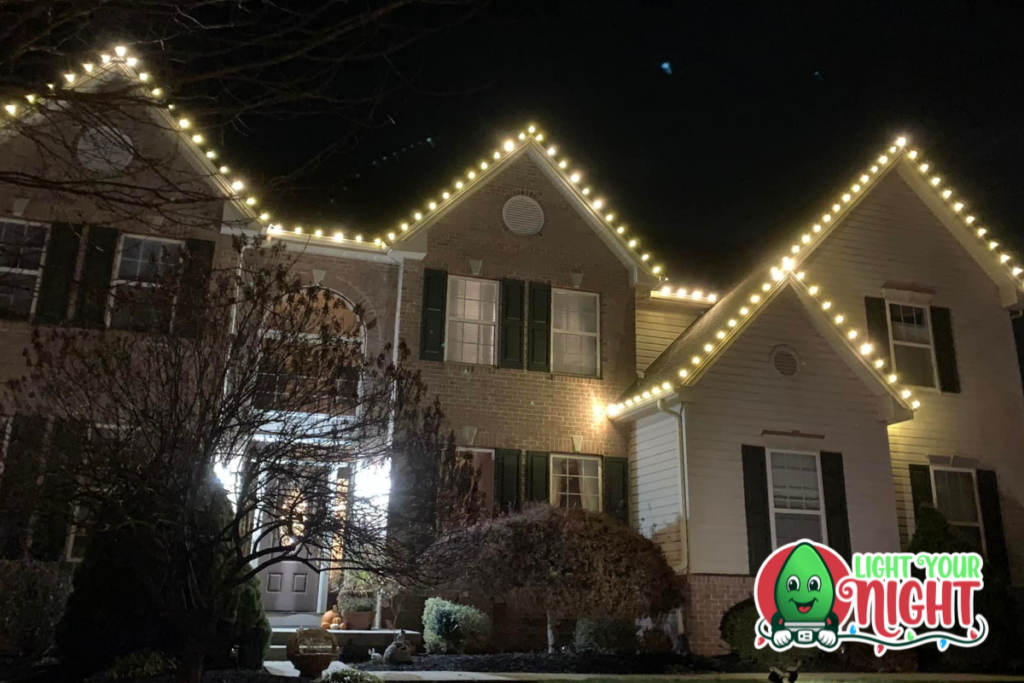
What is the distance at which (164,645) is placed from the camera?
9039mm

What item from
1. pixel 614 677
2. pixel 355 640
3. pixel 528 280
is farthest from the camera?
pixel 528 280

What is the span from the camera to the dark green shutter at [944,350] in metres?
16.5

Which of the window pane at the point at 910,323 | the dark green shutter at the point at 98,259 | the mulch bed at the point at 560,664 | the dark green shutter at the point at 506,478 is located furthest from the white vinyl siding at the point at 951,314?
the dark green shutter at the point at 98,259

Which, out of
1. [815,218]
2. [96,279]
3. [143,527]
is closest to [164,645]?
[143,527]

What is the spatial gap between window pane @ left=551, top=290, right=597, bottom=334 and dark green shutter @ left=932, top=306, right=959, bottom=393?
6654 mm

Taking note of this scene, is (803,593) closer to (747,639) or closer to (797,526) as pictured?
(747,639)

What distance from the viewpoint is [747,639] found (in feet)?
40.4

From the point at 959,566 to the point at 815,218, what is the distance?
7349 mm

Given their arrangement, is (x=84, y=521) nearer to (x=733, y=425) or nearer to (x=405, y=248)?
(x=405, y=248)

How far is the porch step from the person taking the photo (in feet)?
39.5

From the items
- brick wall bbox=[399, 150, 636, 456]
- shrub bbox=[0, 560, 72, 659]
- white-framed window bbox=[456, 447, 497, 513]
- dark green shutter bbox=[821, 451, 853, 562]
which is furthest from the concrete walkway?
brick wall bbox=[399, 150, 636, 456]

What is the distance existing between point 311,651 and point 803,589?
614 centimetres

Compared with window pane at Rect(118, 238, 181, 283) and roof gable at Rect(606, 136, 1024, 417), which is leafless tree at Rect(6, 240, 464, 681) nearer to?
window pane at Rect(118, 238, 181, 283)

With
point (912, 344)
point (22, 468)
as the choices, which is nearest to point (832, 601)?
point (912, 344)
